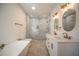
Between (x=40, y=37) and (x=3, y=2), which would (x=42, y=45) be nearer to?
(x=40, y=37)

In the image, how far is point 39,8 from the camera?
1844 millimetres

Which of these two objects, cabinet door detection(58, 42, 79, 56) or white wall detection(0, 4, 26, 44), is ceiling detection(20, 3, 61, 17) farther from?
cabinet door detection(58, 42, 79, 56)

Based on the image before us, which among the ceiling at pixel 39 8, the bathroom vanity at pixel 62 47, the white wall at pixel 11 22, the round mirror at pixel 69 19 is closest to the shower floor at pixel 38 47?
the bathroom vanity at pixel 62 47

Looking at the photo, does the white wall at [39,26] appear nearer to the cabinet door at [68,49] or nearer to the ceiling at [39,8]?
the ceiling at [39,8]

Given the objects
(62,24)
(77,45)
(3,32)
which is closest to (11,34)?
(3,32)

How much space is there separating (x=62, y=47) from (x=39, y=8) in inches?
29.2

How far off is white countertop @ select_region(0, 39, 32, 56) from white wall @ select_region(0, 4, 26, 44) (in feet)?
0.25

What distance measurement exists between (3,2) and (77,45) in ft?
4.30

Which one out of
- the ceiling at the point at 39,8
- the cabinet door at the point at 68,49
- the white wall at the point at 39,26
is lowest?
the cabinet door at the point at 68,49

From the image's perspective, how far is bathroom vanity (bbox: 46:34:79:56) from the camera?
70.8 inches

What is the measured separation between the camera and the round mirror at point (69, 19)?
208 centimetres

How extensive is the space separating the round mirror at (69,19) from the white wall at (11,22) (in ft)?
2.49

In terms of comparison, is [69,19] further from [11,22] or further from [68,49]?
[11,22]

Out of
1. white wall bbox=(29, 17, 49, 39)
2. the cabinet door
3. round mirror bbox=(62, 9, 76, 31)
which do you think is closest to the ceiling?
white wall bbox=(29, 17, 49, 39)
